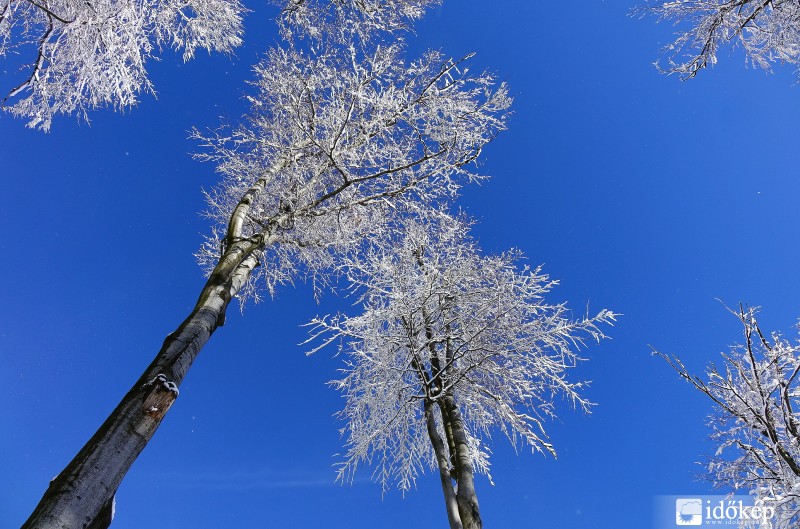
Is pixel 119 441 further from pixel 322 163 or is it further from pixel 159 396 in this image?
pixel 322 163

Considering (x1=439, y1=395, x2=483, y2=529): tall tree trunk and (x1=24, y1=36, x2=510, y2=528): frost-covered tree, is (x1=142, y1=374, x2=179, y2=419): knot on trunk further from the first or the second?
(x1=439, y1=395, x2=483, y2=529): tall tree trunk

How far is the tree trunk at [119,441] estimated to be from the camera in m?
2.41

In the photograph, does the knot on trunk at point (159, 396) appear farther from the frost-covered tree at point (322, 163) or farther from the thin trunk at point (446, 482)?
the thin trunk at point (446, 482)

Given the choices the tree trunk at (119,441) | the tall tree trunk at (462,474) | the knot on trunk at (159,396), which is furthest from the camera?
the tall tree trunk at (462,474)

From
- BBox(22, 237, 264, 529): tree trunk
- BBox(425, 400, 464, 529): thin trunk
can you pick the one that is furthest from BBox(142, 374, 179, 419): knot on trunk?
BBox(425, 400, 464, 529): thin trunk

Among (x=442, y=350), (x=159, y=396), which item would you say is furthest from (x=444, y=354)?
(x=159, y=396)

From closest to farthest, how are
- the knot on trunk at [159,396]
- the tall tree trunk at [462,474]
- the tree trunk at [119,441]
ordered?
the tree trunk at [119,441]
the knot on trunk at [159,396]
the tall tree trunk at [462,474]

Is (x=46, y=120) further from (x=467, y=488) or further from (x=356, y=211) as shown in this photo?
(x=467, y=488)

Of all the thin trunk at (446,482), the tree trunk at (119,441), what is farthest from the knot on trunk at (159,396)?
the thin trunk at (446,482)

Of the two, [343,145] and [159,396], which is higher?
[343,145]

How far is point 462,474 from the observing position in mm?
6059

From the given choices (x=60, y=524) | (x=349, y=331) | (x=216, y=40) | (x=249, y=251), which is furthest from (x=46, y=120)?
Result: (x=60, y=524)

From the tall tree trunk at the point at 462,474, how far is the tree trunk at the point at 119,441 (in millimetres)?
3699

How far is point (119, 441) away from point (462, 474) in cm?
439
